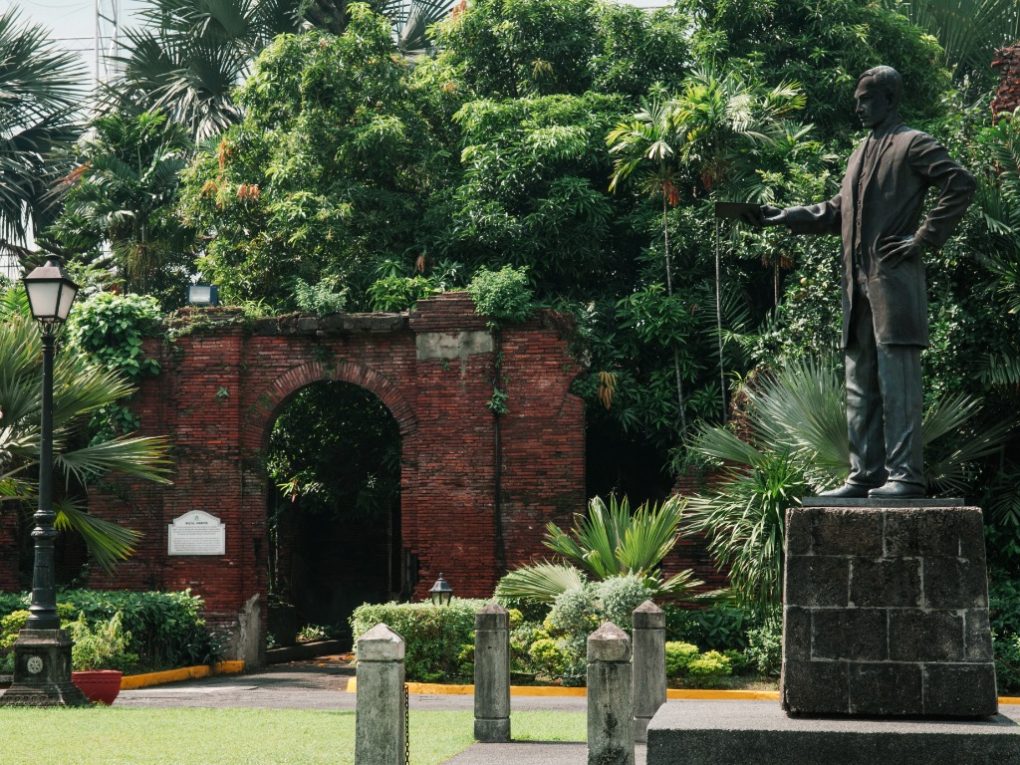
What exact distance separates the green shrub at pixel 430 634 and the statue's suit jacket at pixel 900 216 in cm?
984

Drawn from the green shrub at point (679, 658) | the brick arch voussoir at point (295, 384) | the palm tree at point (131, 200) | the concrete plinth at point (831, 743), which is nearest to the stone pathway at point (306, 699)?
the green shrub at point (679, 658)

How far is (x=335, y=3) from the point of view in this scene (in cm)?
2902

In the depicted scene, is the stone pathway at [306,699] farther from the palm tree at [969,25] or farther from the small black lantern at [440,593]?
the palm tree at [969,25]

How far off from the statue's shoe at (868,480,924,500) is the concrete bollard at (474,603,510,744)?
4.31 metres

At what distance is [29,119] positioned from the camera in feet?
110

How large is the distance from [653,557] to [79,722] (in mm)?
7655

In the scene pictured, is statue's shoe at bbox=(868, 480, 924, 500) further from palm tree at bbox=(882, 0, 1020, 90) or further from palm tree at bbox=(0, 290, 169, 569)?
palm tree at bbox=(882, 0, 1020, 90)

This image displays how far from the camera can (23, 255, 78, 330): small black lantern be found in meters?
13.5

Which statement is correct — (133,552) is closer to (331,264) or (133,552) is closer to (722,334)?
(331,264)

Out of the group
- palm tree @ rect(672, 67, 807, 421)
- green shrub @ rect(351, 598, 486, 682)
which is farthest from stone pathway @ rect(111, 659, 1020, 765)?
palm tree @ rect(672, 67, 807, 421)

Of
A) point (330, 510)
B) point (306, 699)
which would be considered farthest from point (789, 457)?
point (330, 510)

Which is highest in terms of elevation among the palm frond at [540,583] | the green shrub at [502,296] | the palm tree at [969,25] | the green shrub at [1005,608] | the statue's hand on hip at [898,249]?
the palm tree at [969,25]

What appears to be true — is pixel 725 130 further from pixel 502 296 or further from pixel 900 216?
pixel 900 216

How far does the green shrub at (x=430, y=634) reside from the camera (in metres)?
17.0
